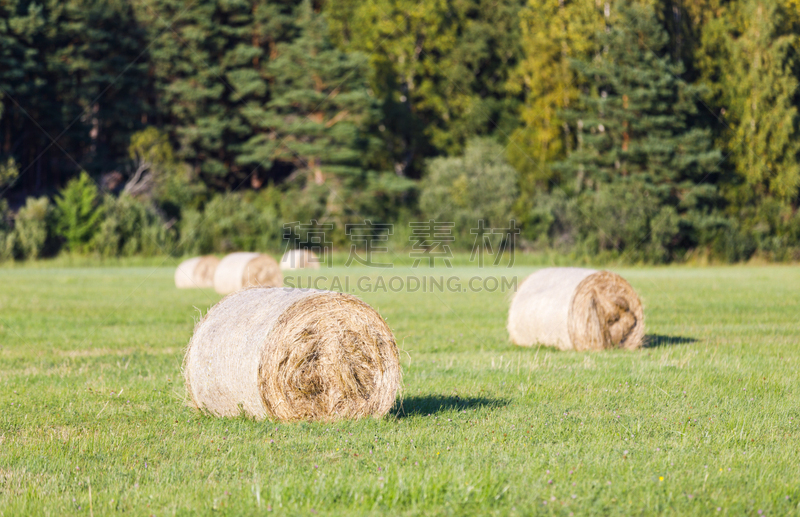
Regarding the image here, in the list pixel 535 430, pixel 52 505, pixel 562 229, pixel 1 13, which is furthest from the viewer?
pixel 562 229

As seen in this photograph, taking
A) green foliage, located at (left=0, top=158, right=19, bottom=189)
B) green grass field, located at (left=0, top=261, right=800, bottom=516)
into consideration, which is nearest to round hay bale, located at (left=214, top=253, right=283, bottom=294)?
green grass field, located at (left=0, top=261, right=800, bottom=516)

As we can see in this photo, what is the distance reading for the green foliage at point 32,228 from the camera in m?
44.1

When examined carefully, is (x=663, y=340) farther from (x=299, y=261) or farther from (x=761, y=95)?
(x=761, y=95)

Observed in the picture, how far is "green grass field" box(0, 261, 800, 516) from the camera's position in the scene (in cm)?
607

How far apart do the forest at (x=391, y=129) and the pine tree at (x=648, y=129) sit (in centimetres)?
16

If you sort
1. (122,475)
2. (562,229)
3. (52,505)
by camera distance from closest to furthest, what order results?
1. (52,505)
2. (122,475)
3. (562,229)

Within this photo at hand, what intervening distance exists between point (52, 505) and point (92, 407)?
11.7 feet

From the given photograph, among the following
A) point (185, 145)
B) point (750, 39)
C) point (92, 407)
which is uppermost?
point (750, 39)

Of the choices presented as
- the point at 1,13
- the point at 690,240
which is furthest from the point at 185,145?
the point at 690,240

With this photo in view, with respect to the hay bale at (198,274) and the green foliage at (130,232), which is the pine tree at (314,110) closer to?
the green foliage at (130,232)

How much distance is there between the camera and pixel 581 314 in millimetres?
14141

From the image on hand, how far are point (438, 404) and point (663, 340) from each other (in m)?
7.27

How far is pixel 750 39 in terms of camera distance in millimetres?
50250

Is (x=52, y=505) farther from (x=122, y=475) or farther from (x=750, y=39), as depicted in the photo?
(x=750, y=39)
